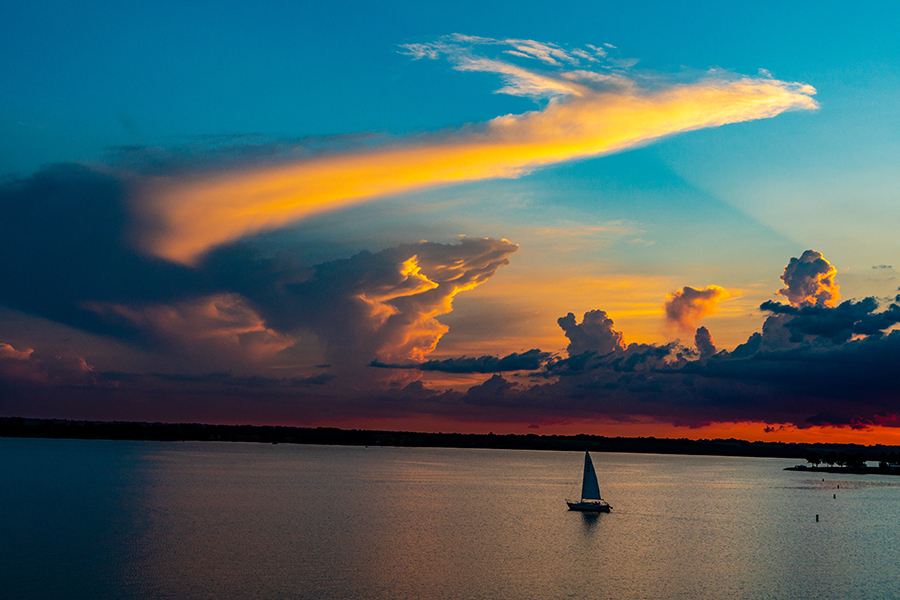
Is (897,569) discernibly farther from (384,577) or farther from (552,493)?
(552,493)

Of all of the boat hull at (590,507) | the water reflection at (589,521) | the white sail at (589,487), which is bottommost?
the water reflection at (589,521)

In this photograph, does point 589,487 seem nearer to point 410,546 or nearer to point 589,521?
point 589,521

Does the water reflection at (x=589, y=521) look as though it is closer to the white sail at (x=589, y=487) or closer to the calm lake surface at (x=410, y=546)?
the calm lake surface at (x=410, y=546)

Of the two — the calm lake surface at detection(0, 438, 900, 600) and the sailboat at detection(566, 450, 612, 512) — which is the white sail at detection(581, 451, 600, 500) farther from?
the calm lake surface at detection(0, 438, 900, 600)

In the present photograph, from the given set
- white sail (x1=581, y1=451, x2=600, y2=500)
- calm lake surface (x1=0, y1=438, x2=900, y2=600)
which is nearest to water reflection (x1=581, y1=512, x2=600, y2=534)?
calm lake surface (x1=0, y1=438, x2=900, y2=600)

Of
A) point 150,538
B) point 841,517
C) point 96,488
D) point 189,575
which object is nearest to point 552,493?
point 841,517

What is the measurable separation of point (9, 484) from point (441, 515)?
85824mm

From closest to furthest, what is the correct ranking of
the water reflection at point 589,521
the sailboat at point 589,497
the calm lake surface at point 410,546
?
the calm lake surface at point 410,546, the water reflection at point 589,521, the sailboat at point 589,497

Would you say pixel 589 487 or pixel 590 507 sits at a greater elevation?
pixel 589 487

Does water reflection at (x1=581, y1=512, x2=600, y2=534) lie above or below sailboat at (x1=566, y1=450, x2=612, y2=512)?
below

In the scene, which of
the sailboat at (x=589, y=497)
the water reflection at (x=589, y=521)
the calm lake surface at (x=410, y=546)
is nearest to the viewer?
the calm lake surface at (x=410, y=546)

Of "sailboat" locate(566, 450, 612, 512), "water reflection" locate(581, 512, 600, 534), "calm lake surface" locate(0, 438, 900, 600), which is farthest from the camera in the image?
"sailboat" locate(566, 450, 612, 512)

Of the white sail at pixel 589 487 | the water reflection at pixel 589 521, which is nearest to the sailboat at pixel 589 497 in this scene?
the white sail at pixel 589 487

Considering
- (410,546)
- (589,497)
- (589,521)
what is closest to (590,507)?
(589,497)
